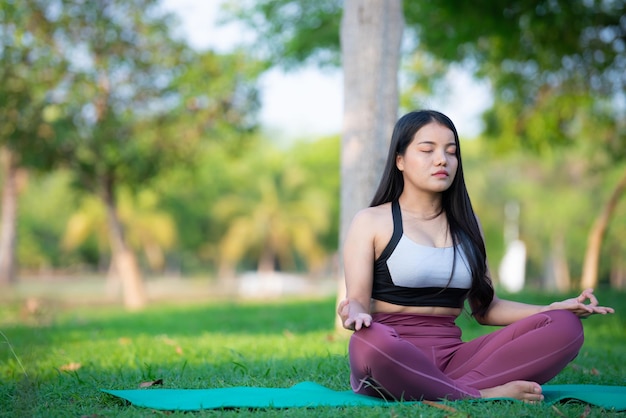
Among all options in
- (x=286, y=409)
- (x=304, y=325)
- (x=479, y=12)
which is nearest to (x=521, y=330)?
(x=286, y=409)

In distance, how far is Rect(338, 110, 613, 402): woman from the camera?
3.67m

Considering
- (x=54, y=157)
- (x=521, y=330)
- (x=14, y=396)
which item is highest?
(x=54, y=157)

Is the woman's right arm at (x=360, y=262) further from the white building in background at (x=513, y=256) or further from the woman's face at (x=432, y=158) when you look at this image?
the white building in background at (x=513, y=256)

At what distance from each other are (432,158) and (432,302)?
77 cm

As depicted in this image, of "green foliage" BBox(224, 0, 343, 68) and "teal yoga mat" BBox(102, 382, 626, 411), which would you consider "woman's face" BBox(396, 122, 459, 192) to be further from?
"green foliage" BBox(224, 0, 343, 68)

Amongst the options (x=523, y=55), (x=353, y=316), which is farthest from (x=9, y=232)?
(x=353, y=316)

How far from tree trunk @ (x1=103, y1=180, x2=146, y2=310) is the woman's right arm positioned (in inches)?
602

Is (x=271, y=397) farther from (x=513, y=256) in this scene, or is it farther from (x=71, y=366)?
(x=513, y=256)

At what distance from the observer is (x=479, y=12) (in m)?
10.8

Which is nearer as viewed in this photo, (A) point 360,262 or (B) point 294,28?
(A) point 360,262

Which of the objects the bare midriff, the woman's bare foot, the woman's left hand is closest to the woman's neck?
the bare midriff

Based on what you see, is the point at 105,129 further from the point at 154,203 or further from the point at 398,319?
the point at 154,203

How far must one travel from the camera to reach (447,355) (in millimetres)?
4016

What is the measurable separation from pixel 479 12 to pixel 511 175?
123ft
